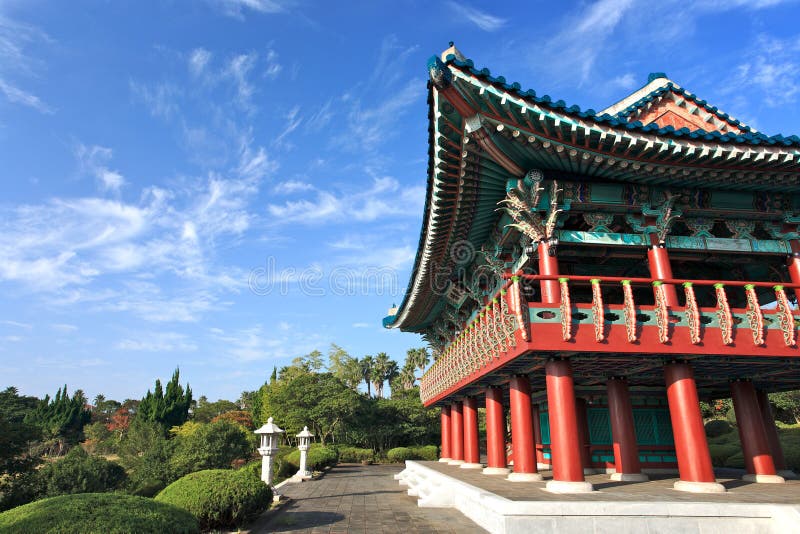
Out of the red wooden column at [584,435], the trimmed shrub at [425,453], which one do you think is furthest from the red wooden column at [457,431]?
the trimmed shrub at [425,453]

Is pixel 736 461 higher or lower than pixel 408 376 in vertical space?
lower

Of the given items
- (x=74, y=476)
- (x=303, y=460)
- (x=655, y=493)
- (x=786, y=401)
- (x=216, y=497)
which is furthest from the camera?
(x=786, y=401)

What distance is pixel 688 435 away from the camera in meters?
9.75

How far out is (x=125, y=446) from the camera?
2967 centimetres

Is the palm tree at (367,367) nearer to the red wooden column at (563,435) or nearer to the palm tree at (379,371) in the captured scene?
the palm tree at (379,371)

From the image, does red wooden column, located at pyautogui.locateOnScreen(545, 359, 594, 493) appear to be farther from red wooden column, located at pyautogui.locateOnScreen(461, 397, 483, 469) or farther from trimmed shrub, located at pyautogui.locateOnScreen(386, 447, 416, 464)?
trimmed shrub, located at pyautogui.locateOnScreen(386, 447, 416, 464)

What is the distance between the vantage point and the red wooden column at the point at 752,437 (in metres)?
11.9

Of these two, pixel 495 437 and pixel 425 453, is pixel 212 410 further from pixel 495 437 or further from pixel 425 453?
pixel 495 437

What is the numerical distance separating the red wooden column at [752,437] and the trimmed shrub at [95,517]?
13.3 m

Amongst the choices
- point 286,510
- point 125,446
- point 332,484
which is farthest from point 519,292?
point 125,446

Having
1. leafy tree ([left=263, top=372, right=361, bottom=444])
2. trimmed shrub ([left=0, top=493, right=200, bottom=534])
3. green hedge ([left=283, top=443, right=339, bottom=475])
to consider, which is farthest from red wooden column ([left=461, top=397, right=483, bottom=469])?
leafy tree ([left=263, top=372, right=361, bottom=444])

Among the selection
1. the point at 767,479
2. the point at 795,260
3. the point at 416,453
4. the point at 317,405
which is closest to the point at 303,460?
the point at 416,453

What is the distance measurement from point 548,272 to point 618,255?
2.89m

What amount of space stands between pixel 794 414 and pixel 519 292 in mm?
47199
